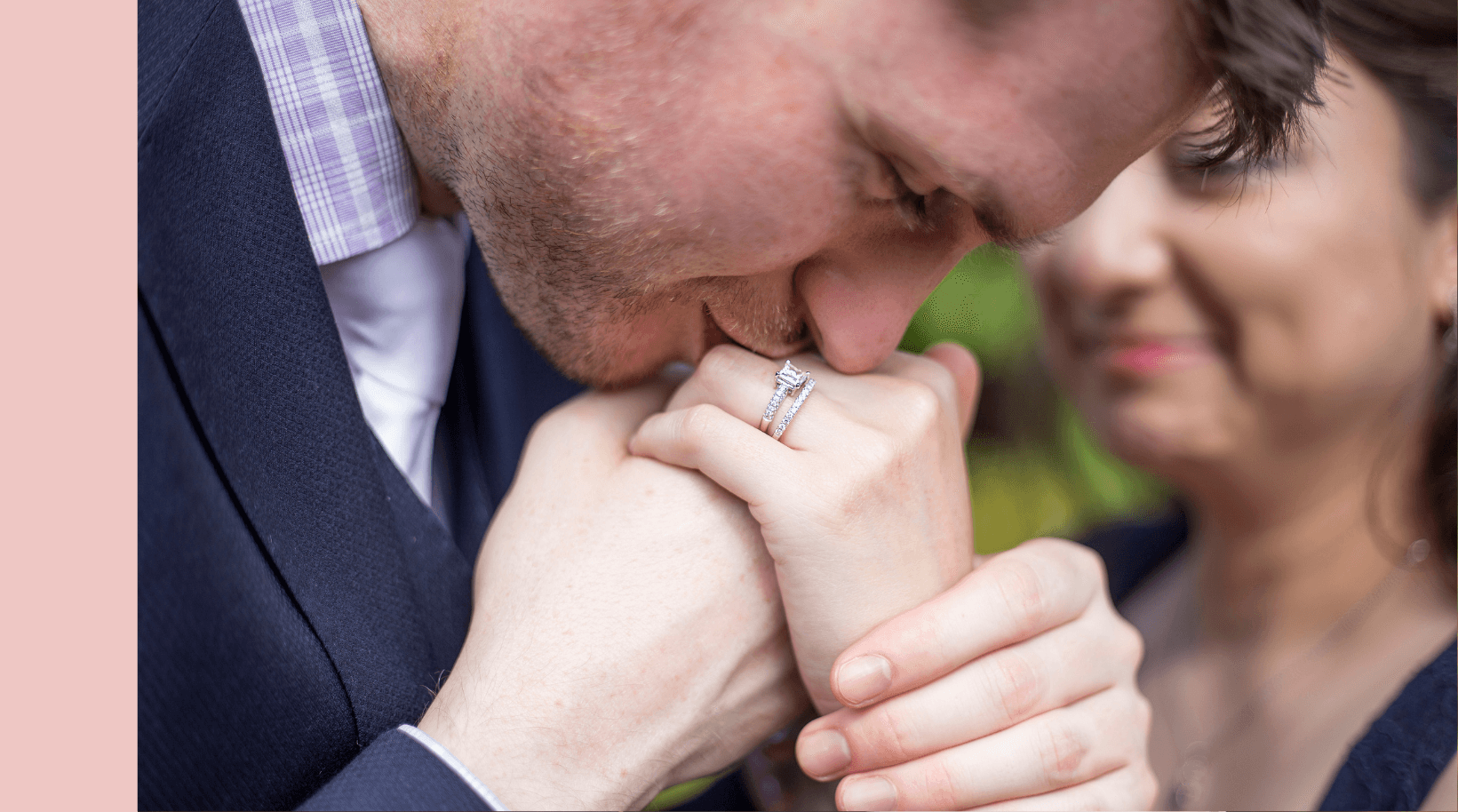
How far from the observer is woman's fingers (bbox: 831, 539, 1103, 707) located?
82 cm

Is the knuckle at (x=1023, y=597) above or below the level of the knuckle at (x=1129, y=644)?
above

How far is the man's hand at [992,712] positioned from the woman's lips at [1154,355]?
0.87 m

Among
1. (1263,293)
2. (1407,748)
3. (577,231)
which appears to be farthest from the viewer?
(1263,293)

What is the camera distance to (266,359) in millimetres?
778

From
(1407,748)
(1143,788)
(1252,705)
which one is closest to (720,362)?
(1143,788)

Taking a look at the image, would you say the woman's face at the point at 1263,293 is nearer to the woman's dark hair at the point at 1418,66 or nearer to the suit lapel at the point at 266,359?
the woman's dark hair at the point at 1418,66

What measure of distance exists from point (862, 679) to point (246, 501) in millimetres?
550

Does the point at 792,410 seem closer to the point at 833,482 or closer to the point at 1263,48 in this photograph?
the point at 833,482

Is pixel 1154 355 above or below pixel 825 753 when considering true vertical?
below

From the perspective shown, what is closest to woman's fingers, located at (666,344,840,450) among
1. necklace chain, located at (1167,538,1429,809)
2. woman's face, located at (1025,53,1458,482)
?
woman's face, located at (1025,53,1458,482)

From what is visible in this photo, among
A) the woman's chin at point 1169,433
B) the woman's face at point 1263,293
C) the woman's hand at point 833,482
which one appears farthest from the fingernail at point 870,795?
the woman's chin at point 1169,433

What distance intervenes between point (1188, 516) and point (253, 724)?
2.21m

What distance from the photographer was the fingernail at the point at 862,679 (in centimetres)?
81

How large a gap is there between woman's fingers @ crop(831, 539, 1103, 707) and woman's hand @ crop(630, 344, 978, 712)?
2 cm
